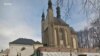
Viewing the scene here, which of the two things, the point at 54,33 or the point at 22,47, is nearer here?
the point at 22,47

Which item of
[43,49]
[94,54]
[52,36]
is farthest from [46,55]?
[52,36]

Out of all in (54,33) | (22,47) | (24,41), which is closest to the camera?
(22,47)

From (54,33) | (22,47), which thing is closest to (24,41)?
(22,47)

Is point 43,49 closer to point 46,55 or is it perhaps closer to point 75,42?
point 46,55

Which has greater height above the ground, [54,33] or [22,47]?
[54,33]

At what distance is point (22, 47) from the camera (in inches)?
2387

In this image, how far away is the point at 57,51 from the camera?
42.4m

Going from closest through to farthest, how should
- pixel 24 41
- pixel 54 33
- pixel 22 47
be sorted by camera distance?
pixel 22 47 < pixel 54 33 < pixel 24 41

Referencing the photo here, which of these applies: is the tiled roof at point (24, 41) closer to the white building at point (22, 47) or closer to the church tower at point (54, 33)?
the white building at point (22, 47)

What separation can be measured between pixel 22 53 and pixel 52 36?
8750 millimetres

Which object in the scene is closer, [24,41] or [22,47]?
[22,47]

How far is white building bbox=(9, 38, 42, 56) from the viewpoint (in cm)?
5915

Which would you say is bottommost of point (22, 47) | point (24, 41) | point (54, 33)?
point (22, 47)

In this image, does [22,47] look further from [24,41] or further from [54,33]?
[54,33]
